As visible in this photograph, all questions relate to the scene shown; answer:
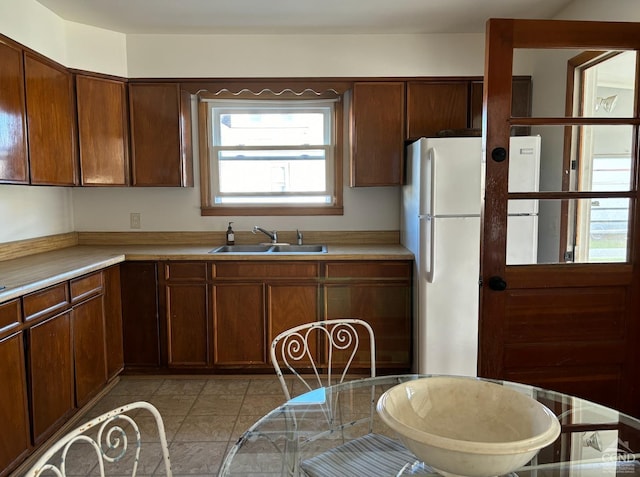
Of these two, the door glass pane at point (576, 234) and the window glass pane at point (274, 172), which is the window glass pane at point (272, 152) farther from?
the door glass pane at point (576, 234)

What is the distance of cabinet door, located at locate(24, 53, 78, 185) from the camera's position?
262 cm

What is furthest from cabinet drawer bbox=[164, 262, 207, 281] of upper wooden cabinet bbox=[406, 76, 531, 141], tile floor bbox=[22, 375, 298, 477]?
upper wooden cabinet bbox=[406, 76, 531, 141]

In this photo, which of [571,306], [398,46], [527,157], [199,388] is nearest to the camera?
[527,157]

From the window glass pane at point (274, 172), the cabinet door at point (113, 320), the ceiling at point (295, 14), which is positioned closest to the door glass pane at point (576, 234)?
the ceiling at point (295, 14)

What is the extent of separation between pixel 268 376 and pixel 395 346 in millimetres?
926

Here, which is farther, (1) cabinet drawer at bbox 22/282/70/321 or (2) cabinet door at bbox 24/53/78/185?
(2) cabinet door at bbox 24/53/78/185

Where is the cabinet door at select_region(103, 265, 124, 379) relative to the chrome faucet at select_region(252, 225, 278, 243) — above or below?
below

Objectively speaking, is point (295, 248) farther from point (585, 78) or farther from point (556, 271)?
point (585, 78)

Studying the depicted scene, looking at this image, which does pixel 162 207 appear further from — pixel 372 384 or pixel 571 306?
→ pixel 571 306

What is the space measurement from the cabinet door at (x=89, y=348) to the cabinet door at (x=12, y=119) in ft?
2.64

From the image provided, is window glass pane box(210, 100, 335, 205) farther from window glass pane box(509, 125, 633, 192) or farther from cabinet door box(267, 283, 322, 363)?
window glass pane box(509, 125, 633, 192)

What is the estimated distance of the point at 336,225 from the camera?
3709 millimetres

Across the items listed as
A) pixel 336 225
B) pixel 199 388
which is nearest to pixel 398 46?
pixel 336 225

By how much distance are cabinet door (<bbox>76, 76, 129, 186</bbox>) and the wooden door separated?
2542 mm
